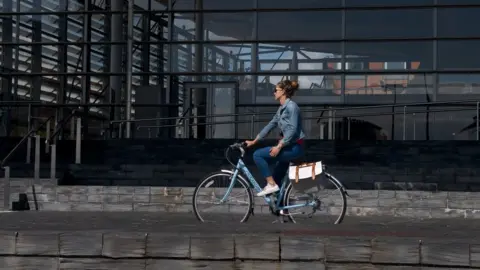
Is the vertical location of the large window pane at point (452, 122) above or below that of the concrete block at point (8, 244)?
above

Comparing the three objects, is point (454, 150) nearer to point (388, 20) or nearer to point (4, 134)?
point (388, 20)

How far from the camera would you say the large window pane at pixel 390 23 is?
22156mm

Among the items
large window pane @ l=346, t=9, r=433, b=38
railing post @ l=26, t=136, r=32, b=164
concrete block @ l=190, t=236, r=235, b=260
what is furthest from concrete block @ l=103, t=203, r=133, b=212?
large window pane @ l=346, t=9, r=433, b=38

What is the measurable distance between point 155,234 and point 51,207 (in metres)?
6.73

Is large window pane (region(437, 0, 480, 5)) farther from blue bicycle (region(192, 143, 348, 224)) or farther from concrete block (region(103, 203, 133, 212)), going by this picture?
blue bicycle (region(192, 143, 348, 224))

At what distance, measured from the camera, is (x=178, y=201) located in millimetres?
12281

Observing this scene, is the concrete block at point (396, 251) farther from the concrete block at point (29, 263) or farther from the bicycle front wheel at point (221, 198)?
the bicycle front wheel at point (221, 198)

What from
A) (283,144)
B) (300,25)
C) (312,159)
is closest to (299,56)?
(300,25)

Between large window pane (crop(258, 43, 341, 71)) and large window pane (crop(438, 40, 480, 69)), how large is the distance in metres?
2.71

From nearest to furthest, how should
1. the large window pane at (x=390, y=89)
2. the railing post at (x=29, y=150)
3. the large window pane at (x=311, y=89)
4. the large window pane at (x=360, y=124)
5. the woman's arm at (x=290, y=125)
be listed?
the woman's arm at (x=290, y=125) < the railing post at (x=29, y=150) < the large window pane at (x=360, y=124) < the large window pane at (x=390, y=89) < the large window pane at (x=311, y=89)

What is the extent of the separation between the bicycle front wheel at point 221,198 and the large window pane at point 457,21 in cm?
1467

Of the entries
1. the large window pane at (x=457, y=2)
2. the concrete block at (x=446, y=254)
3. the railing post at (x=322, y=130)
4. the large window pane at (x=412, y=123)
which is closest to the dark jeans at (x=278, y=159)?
the concrete block at (x=446, y=254)

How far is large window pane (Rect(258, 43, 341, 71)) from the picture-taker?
73.6 ft

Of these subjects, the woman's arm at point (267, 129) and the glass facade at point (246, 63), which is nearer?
the woman's arm at point (267, 129)
